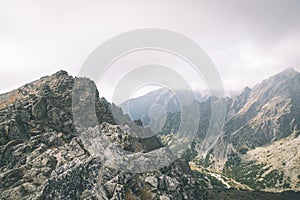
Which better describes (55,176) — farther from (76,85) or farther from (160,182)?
(76,85)

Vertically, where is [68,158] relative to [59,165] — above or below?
above

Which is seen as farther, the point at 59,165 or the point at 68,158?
the point at 68,158

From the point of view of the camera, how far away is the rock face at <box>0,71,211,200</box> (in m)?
88.2

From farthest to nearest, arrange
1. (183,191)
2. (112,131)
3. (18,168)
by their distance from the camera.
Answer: (112,131) < (183,191) < (18,168)

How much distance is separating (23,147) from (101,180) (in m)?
34.5

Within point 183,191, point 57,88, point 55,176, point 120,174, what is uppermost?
point 57,88

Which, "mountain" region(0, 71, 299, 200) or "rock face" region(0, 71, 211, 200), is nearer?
"rock face" region(0, 71, 211, 200)

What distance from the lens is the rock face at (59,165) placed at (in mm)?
88188

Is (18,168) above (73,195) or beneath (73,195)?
above

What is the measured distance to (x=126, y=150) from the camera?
371 feet

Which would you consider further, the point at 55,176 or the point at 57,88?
the point at 57,88

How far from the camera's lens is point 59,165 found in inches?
3839

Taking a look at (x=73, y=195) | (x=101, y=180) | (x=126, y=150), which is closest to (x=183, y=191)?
(x=126, y=150)

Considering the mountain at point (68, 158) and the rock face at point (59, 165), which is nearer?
the rock face at point (59, 165)
